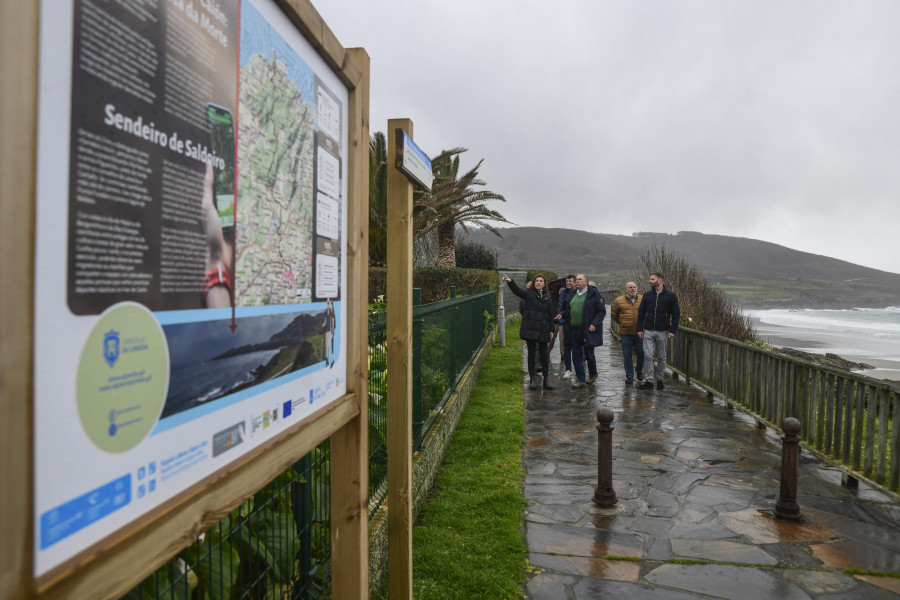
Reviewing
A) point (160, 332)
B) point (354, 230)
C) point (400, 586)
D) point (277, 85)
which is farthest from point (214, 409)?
point (400, 586)

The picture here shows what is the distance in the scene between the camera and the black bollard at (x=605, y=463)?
5.03 meters

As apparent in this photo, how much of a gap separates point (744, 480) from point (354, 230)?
17.5 feet

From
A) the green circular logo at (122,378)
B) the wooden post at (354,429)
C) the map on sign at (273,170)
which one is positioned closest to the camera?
the green circular logo at (122,378)

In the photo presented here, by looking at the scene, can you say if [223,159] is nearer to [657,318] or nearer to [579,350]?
[657,318]

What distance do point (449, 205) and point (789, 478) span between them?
17950mm

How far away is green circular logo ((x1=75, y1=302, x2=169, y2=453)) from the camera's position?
2.90ft

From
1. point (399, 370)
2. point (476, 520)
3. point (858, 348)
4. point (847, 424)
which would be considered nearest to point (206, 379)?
point (399, 370)

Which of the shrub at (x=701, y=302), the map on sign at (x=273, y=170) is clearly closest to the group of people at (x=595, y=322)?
the shrub at (x=701, y=302)

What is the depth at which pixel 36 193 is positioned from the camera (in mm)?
787

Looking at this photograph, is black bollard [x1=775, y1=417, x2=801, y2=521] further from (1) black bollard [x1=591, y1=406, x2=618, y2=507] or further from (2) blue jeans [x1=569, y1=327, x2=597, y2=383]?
(2) blue jeans [x1=569, y1=327, x2=597, y2=383]

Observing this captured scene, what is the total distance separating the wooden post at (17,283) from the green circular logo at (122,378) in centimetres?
10

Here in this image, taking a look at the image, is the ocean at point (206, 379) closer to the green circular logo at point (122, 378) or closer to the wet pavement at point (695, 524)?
the green circular logo at point (122, 378)

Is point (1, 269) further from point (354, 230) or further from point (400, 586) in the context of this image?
point (400, 586)

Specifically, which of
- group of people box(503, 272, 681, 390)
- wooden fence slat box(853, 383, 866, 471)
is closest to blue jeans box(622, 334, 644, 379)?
group of people box(503, 272, 681, 390)
